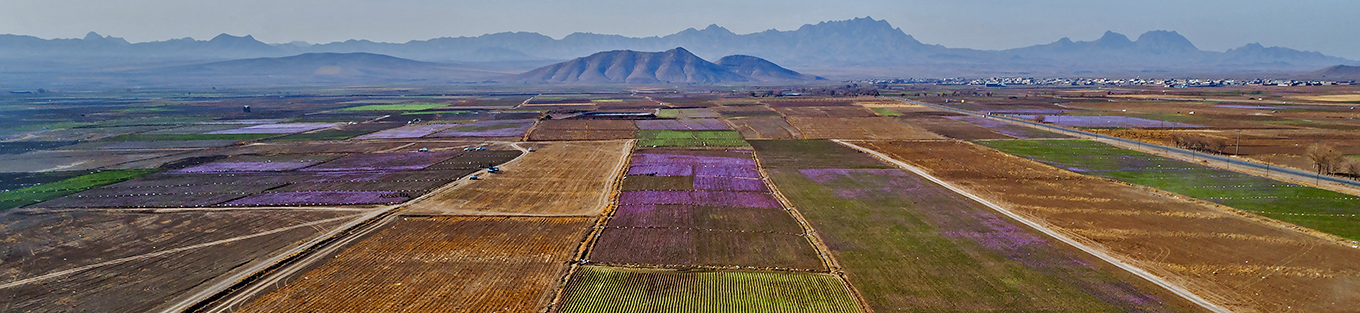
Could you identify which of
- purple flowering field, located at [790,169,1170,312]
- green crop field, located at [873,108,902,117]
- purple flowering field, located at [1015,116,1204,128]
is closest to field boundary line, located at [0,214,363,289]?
purple flowering field, located at [790,169,1170,312]

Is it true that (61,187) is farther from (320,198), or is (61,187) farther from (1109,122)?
(1109,122)

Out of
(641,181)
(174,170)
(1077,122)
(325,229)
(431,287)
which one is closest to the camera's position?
(431,287)

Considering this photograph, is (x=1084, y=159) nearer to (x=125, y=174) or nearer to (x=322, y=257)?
(x=322, y=257)

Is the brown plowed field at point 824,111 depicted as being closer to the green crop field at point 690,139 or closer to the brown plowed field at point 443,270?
the green crop field at point 690,139

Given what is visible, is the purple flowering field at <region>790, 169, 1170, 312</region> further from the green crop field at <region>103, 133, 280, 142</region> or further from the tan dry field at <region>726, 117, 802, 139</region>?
the green crop field at <region>103, 133, 280, 142</region>

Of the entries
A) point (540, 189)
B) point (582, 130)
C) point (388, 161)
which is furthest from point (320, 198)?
point (582, 130)

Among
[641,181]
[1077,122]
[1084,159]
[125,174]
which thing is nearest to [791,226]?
[641,181]

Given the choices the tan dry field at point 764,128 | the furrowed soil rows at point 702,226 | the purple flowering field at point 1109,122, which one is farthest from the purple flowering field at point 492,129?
the purple flowering field at point 1109,122
